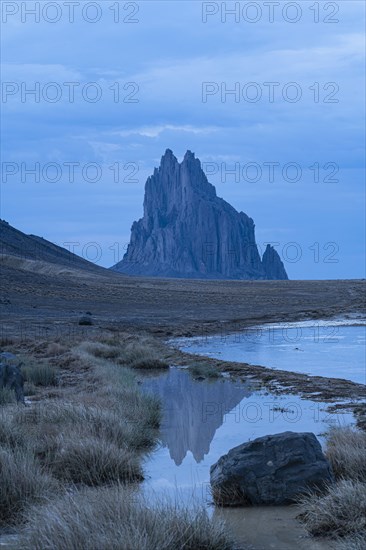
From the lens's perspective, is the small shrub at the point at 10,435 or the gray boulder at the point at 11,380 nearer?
the small shrub at the point at 10,435

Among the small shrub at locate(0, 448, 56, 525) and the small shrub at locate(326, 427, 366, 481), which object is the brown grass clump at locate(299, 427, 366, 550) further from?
the small shrub at locate(0, 448, 56, 525)

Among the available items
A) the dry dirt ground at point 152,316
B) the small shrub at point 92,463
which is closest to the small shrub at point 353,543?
the small shrub at point 92,463

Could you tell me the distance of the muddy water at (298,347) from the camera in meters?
24.5

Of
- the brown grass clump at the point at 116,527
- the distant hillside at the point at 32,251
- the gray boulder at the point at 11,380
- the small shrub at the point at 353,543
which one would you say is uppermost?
the distant hillside at the point at 32,251

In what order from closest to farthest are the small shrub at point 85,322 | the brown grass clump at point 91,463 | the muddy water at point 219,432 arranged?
the muddy water at point 219,432 → the brown grass clump at point 91,463 → the small shrub at point 85,322

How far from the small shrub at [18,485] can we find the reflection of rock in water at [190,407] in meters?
2.98

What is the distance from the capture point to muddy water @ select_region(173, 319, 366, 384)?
24491 millimetres

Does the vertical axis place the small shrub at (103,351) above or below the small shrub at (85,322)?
below

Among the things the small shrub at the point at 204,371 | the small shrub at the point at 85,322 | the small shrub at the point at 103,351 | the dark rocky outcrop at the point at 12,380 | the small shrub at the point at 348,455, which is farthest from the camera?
the small shrub at the point at 85,322

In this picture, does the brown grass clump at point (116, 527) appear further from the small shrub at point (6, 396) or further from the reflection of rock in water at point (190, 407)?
the small shrub at point (6, 396)

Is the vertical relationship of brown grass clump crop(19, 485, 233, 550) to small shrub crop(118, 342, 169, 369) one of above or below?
below

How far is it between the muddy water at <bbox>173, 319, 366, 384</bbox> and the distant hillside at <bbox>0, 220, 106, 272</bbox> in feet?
188

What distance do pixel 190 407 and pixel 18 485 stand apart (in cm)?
836

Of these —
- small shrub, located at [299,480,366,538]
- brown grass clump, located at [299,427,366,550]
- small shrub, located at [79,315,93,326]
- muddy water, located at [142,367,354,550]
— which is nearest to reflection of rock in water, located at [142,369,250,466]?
muddy water, located at [142,367,354,550]
